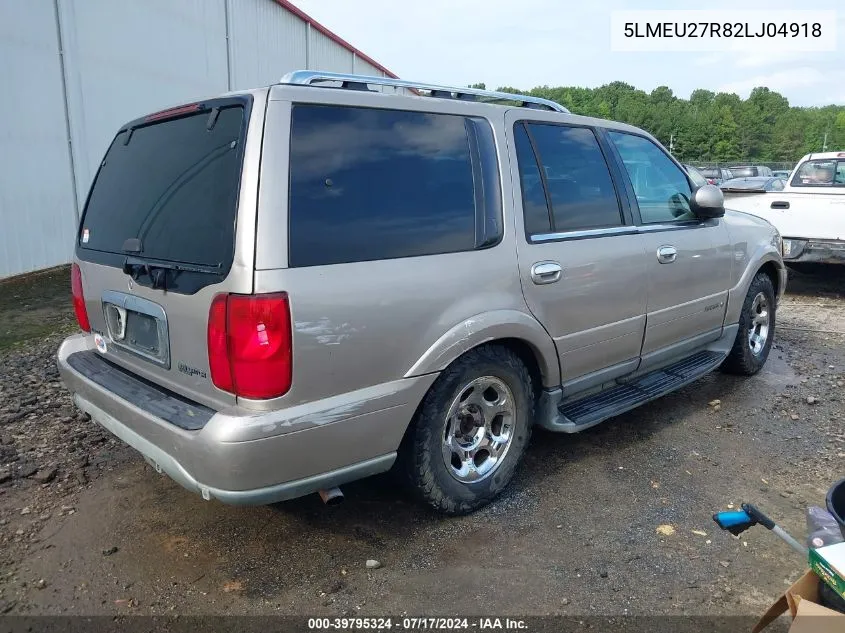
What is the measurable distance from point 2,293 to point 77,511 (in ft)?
19.1

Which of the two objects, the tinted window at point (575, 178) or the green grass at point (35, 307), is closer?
the tinted window at point (575, 178)

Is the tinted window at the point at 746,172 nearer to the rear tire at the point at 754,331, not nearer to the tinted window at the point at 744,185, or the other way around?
the tinted window at the point at 744,185

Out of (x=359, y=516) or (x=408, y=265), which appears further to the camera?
(x=359, y=516)

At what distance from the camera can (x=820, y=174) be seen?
8.87 meters

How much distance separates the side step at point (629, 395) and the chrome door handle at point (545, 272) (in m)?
0.75

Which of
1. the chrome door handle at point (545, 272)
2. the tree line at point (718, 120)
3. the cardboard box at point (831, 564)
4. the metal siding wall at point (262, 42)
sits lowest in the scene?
the cardboard box at point (831, 564)

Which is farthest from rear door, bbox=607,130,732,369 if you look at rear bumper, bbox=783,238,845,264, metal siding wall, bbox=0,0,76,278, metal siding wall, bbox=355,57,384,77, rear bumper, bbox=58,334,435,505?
metal siding wall, bbox=355,57,384,77

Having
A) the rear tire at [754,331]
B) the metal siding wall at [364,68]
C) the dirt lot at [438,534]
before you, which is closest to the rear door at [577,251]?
the dirt lot at [438,534]

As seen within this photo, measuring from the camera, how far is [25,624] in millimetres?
2426

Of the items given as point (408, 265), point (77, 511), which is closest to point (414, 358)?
point (408, 265)

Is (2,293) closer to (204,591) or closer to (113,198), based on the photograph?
(113,198)

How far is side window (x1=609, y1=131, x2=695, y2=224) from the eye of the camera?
402 cm

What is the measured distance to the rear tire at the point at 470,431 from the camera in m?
2.88

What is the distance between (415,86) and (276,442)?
5.88 feet
